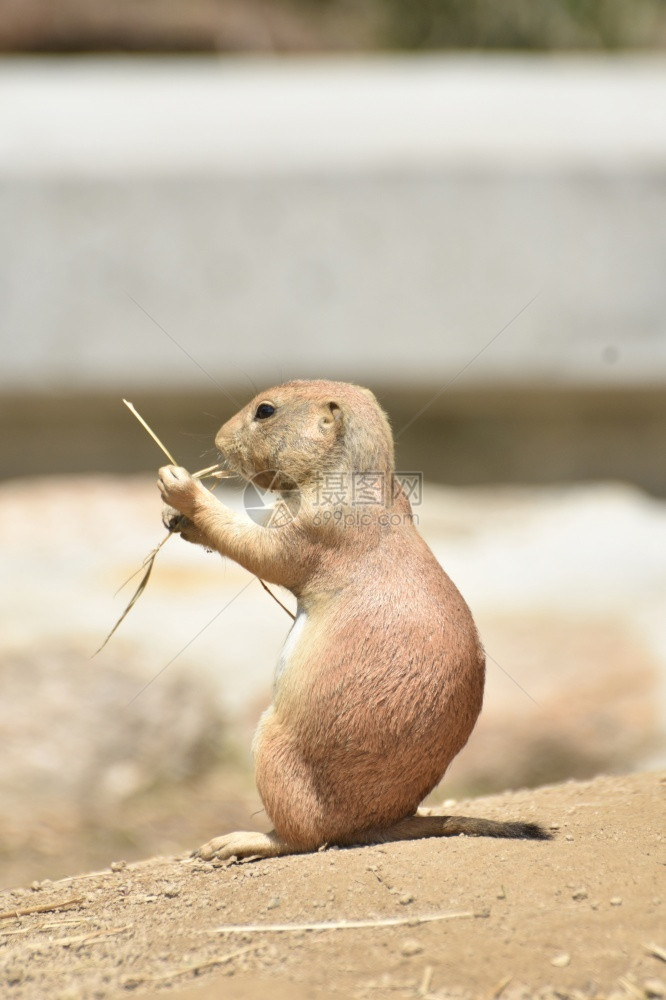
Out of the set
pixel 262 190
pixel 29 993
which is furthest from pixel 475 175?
pixel 29 993

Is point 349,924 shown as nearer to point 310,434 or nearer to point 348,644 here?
point 348,644

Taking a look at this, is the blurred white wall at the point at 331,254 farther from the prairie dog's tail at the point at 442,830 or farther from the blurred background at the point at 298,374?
the prairie dog's tail at the point at 442,830

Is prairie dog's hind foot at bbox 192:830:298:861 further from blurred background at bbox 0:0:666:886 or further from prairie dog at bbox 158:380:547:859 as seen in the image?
blurred background at bbox 0:0:666:886

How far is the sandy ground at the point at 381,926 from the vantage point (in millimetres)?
1954

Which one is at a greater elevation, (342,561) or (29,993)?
(342,561)

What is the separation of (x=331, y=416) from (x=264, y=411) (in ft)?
0.65

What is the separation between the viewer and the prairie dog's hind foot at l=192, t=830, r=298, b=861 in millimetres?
2668

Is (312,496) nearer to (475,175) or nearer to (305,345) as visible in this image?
(305,345)

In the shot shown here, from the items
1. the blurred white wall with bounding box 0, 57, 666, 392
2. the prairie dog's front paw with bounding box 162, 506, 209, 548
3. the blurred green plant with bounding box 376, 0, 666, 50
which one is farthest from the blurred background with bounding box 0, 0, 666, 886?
the blurred green plant with bounding box 376, 0, 666, 50

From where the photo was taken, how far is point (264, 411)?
9.25 ft

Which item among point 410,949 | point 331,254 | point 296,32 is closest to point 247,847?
point 410,949

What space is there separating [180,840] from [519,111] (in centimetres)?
373

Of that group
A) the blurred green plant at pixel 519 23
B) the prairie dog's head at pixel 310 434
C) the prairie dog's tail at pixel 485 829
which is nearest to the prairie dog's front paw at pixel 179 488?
the prairie dog's head at pixel 310 434

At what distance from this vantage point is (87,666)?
15.2 feet
